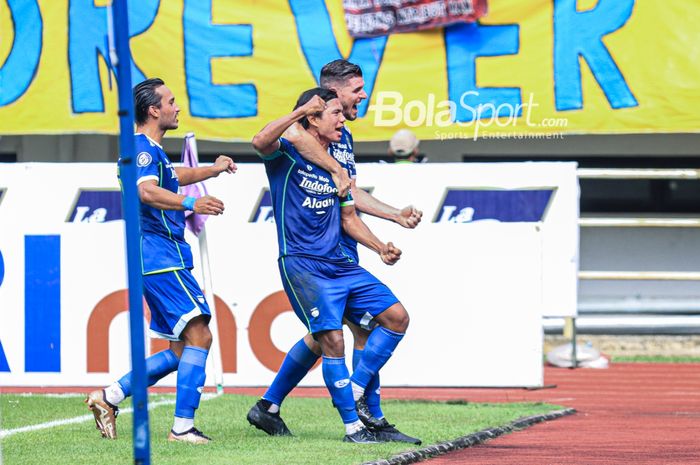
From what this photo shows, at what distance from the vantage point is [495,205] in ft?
41.6

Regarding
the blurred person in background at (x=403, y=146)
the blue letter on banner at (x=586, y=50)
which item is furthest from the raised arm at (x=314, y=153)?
the blue letter on banner at (x=586, y=50)

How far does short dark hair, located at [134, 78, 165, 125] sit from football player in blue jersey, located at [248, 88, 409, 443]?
2.21 ft

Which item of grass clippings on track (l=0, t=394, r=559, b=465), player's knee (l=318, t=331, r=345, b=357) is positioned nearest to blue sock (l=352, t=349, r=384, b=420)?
grass clippings on track (l=0, t=394, r=559, b=465)

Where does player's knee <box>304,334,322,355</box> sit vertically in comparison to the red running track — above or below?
above

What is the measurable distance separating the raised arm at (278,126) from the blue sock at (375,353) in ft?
3.91

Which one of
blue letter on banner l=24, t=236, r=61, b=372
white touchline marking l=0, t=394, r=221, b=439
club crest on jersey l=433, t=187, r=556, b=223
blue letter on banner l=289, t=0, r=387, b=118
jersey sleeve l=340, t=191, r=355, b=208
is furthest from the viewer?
blue letter on banner l=289, t=0, r=387, b=118

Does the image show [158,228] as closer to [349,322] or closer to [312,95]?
[312,95]

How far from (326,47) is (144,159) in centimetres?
720

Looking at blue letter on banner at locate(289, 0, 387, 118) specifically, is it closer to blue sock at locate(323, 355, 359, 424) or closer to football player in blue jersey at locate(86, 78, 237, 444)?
football player in blue jersey at locate(86, 78, 237, 444)

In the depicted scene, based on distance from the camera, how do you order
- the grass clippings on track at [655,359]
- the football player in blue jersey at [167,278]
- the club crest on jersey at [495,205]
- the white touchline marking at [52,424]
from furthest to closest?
the grass clippings on track at [655,359] → the club crest on jersey at [495,205] → the white touchline marking at [52,424] → the football player in blue jersey at [167,278]

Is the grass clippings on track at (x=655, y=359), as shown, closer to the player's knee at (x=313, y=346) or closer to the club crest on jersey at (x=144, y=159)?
the player's knee at (x=313, y=346)

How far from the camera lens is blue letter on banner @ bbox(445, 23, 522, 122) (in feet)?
47.2

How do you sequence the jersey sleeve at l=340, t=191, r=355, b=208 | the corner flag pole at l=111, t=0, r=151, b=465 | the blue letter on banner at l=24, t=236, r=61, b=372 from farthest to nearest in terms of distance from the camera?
the blue letter on banner at l=24, t=236, r=61, b=372 → the jersey sleeve at l=340, t=191, r=355, b=208 → the corner flag pole at l=111, t=0, r=151, b=465

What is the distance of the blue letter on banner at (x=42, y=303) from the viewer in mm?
11484
